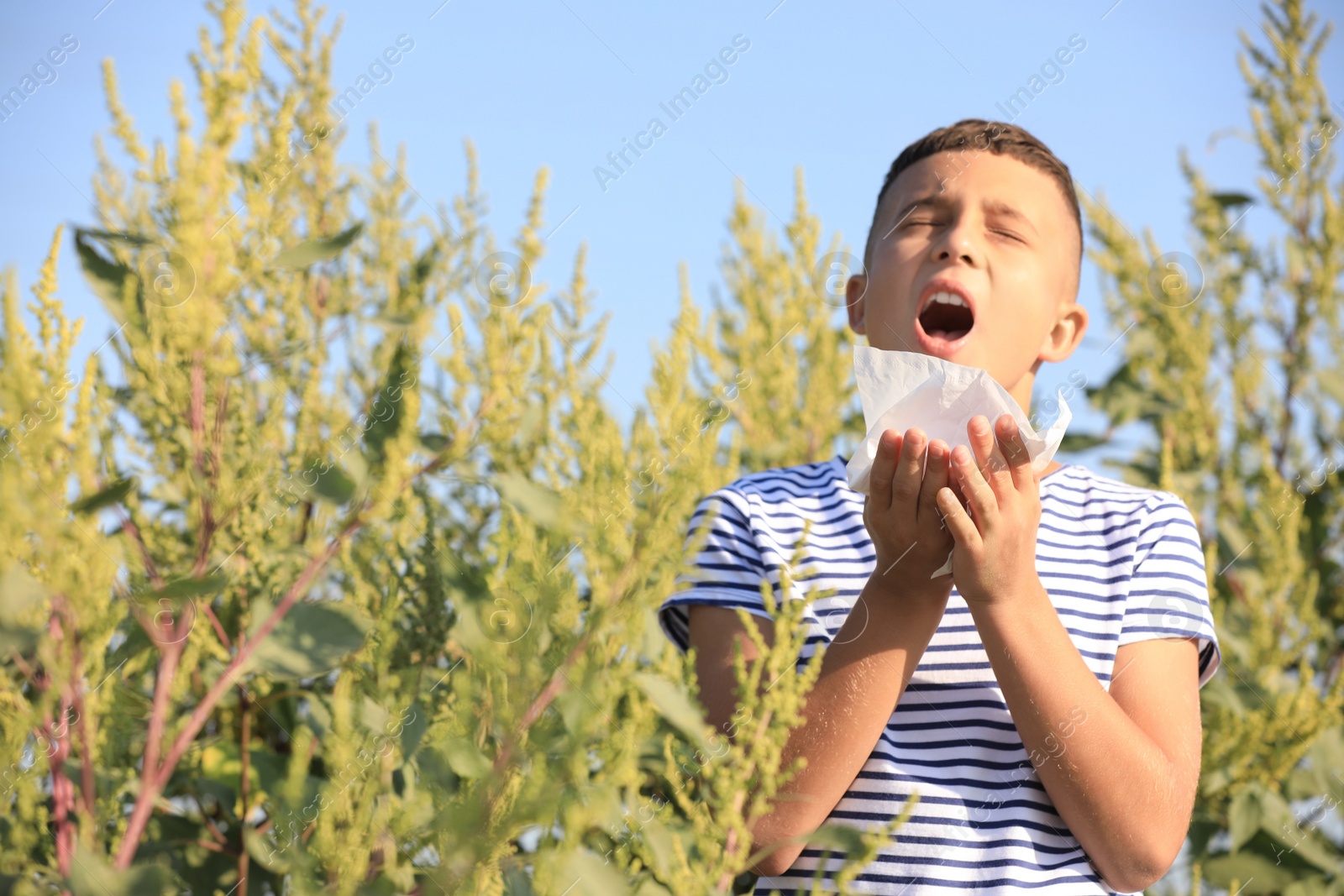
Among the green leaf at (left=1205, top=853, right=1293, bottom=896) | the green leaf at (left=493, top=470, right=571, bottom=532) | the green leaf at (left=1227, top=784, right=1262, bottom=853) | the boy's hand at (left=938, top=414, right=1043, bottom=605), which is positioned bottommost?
the green leaf at (left=1205, top=853, right=1293, bottom=896)

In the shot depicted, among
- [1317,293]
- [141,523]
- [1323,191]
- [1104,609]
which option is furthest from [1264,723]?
[141,523]

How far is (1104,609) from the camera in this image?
163cm

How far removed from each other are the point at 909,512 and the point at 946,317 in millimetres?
484

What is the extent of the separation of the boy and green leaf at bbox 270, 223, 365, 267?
457mm

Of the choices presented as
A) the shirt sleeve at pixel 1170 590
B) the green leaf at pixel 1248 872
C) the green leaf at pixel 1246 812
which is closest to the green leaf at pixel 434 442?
the shirt sleeve at pixel 1170 590

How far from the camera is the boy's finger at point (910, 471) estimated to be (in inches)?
50.1

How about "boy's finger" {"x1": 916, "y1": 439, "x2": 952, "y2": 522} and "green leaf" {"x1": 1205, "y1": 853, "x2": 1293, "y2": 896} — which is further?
"green leaf" {"x1": 1205, "y1": 853, "x2": 1293, "y2": 896}

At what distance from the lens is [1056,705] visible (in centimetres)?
133

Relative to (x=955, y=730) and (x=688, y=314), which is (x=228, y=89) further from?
(x=955, y=730)

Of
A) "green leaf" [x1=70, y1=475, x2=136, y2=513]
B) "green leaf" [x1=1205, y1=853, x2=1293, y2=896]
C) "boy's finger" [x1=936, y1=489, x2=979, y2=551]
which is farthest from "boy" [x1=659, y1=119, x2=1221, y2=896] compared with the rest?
"green leaf" [x1=1205, y1=853, x2=1293, y2=896]

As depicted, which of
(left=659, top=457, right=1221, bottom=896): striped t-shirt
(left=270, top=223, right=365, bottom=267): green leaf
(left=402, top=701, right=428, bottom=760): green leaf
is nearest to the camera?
(left=270, top=223, right=365, bottom=267): green leaf

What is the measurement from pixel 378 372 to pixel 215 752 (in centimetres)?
63

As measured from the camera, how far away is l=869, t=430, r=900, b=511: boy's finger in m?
1.29

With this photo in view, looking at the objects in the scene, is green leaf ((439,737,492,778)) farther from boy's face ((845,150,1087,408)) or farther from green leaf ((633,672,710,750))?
boy's face ((845,150,1087,408))
